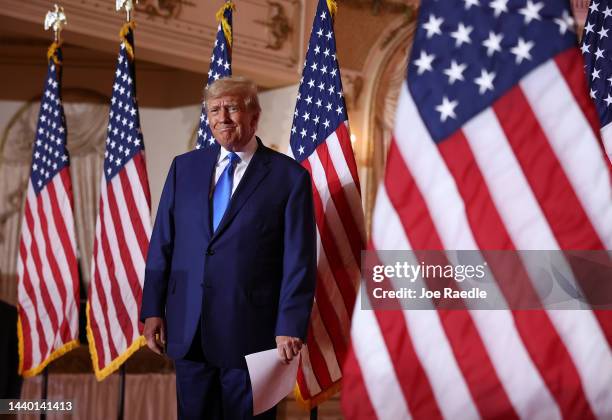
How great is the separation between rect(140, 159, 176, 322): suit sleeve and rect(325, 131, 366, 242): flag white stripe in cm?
98

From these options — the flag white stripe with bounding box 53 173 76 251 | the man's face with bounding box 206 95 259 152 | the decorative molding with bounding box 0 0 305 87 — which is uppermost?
the decorative molding with bounding box 0 0 305 87

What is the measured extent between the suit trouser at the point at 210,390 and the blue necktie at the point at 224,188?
47 cm

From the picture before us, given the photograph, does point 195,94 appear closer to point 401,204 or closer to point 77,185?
point 77,185

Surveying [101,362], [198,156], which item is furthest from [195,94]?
[198,156]

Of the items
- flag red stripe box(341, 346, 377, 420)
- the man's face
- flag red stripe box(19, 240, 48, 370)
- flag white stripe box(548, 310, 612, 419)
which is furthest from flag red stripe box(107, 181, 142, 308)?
flag white stripe box(548, 310, 612, 419)

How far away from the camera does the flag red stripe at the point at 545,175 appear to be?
173cm

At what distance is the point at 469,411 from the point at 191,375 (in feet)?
4.18

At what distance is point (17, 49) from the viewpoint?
8672mm

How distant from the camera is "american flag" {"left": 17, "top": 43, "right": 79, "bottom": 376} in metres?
4.42

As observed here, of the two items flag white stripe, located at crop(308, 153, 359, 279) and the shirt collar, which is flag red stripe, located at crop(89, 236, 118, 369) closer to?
flag white stripe, located at crop(308, 153, 359, 279)

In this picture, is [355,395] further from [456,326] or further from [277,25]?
Result: [277,25]

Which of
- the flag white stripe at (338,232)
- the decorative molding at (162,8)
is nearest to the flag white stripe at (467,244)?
the flag white stripe at (338,232)

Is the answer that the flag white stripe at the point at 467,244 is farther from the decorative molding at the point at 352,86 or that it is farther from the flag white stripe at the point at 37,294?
the decorative molding at the point at 352,86

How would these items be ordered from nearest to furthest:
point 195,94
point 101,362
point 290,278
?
point 290,278
point 101,362
point 195,94
